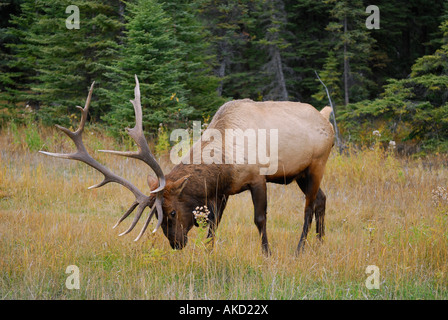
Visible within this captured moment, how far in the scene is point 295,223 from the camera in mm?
6699

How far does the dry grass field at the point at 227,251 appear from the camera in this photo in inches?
157

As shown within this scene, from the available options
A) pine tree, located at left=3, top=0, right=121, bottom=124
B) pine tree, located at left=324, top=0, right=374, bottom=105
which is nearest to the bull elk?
pine tree, located at left=3, top=0, right=121, bottom=124

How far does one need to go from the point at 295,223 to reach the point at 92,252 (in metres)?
3.22

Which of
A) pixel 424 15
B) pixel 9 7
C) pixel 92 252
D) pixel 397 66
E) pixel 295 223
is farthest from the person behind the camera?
pixel 397 66

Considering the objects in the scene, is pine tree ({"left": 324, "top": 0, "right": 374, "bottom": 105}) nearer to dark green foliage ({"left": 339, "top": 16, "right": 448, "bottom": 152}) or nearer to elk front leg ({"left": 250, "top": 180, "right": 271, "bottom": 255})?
dark green foliage ({"left": 339, "top": 16, "right": 448, "bottom": 152})

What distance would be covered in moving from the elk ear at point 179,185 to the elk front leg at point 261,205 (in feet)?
2.71

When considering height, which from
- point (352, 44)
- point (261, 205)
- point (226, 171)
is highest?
→ point (352, 44)

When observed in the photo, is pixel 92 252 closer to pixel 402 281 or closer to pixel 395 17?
pixel 402 281

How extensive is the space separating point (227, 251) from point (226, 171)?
3.02ft

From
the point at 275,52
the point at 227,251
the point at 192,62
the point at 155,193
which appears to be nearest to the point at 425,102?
the point at 192,62

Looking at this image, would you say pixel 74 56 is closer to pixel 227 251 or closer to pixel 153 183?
pixel 153 183

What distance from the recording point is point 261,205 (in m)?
5.05

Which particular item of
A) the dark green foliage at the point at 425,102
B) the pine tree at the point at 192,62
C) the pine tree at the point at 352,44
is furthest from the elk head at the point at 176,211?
the pine tree at the point at 352,44

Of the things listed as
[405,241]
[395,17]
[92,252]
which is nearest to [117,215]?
[92,252]
